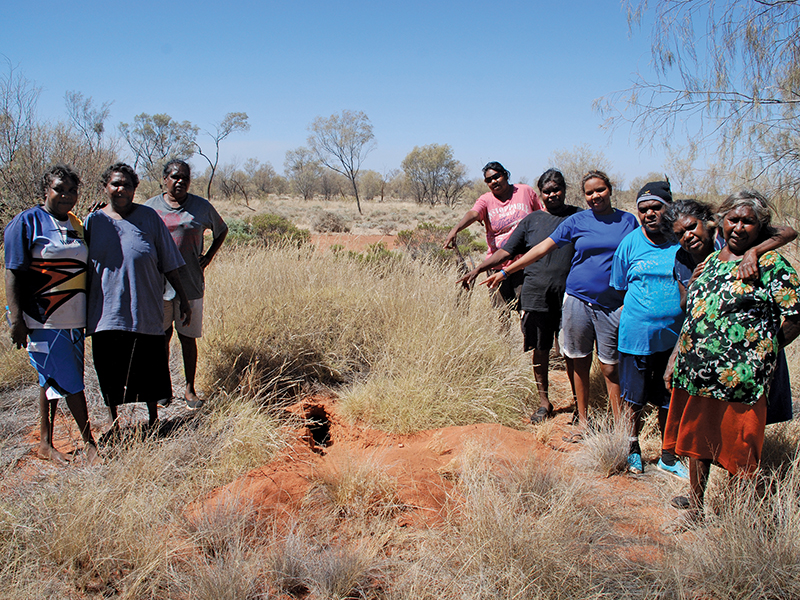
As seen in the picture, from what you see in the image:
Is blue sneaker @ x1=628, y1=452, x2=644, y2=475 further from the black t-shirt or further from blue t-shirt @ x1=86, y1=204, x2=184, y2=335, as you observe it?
blue t-shirt @ x1=86, y1=204, x2=184, y2=335

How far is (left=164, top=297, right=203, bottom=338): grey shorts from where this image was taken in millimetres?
4090

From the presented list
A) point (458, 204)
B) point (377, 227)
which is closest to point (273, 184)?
point (458, 204)

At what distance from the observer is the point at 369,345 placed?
5.40 metres

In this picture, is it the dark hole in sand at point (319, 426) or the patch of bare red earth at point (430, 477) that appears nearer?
the patch of bare red earth at point (430, 477)

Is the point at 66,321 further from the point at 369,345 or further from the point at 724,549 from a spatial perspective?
the point at 724,549

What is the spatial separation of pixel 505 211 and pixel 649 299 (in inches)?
87.0

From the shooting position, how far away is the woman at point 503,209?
17.1ft

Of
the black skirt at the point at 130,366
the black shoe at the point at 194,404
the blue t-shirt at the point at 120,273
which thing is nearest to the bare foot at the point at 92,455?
the black skirt at the point at 130,366

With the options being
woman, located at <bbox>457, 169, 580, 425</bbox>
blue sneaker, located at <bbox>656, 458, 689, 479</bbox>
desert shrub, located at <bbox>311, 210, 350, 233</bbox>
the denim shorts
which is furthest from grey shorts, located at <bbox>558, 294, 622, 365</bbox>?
desert shrub, located at <bbox>311, 210, 350, 233</bbox>

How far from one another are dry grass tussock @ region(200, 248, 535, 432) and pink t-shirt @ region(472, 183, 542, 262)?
0.73 m

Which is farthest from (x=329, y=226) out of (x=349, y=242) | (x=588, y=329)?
(x=588, y=329)

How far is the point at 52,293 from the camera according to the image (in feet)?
10.9

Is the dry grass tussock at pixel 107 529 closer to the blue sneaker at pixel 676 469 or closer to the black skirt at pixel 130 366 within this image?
the black skirt at pixel 130 366

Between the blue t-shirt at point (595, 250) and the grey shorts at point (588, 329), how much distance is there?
2.4 inches
